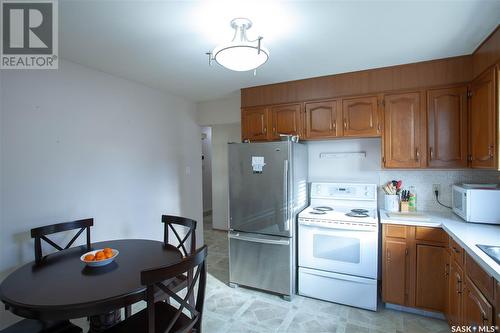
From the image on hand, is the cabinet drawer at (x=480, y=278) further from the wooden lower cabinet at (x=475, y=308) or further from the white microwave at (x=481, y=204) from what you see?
the white microwave at (x=481, y=204)

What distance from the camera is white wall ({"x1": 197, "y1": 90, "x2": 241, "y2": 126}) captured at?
3.76 metres

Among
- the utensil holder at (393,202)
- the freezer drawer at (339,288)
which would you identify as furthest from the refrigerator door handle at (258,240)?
the utensil holder at (393,202)

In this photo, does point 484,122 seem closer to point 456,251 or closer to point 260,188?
point 456,251

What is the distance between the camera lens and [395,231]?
7.65 ft

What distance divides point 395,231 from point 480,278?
35.1 inches

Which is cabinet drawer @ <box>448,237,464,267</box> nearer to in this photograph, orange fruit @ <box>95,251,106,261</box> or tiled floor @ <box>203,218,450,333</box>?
tiled floor @ <box>203,218,450,333</box>

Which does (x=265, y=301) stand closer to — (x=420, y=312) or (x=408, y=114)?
(x=420, y=312)

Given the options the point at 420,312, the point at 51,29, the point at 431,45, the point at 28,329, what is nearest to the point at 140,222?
the point at 28,329

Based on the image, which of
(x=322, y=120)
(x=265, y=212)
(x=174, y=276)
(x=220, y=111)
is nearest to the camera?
(x=174, y=276)

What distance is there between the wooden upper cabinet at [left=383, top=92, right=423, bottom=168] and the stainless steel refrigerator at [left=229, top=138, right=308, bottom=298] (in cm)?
91

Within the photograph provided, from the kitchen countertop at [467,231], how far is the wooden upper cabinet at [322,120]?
1.02m

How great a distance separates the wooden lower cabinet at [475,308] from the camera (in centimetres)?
133

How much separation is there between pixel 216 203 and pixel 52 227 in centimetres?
333

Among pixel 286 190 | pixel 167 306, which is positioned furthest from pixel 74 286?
pixel 286 190
